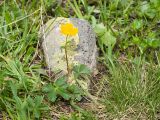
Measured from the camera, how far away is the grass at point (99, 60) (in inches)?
96.7

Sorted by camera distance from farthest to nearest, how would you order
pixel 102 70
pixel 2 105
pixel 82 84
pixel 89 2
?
pixel 89 2
pixel 102 70
pixel 82 84
pixel 2 105

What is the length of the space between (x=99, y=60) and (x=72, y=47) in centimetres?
22

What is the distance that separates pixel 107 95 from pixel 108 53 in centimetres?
36

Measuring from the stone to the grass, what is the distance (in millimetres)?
73

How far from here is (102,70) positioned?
279 centimetres

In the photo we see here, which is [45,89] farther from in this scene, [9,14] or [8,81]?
[9,14]

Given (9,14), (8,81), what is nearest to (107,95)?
(8,81)

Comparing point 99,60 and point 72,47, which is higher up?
point 72,47

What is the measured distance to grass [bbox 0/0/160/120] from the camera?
2457 millimetres

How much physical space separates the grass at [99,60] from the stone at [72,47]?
0.07 metres

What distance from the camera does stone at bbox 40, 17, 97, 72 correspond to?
269 cm

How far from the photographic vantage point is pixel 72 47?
108 inches

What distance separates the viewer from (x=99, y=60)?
2836 millimetres

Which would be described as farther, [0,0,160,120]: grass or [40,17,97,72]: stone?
[40,17,97,72]: stone
